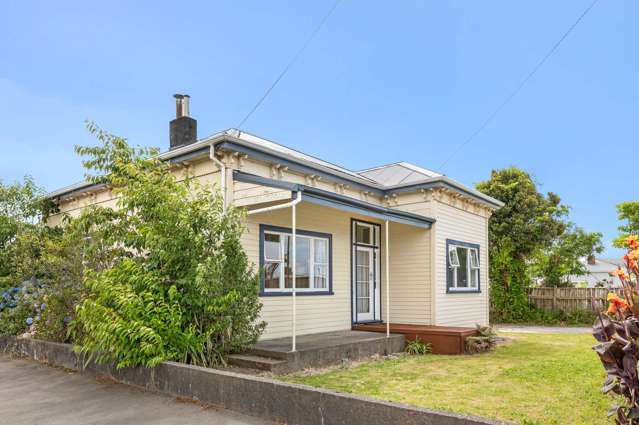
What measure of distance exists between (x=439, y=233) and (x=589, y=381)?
548 centimetres

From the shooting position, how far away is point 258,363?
278 inches

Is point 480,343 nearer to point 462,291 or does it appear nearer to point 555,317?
point 462,291

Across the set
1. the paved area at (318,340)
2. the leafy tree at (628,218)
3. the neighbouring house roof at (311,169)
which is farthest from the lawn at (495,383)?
the leafy tree at (628,218)

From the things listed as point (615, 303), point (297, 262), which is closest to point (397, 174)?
point (297, 262)

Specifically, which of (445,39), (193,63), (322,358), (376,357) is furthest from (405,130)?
(322,358)

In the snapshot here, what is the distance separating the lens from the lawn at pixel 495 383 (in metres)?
5.39

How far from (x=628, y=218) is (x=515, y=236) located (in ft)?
30.1

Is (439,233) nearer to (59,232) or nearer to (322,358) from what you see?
(322,358)

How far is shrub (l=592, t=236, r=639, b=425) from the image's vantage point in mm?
3172

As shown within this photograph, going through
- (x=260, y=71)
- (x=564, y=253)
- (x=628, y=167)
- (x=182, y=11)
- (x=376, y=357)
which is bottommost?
(x=376, y=357)

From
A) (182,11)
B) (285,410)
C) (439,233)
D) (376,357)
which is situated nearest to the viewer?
(285,410)

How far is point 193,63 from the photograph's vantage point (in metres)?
12.2

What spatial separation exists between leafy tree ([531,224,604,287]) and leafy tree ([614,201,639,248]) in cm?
229

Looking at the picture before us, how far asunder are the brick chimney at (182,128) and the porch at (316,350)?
16.9 ft
